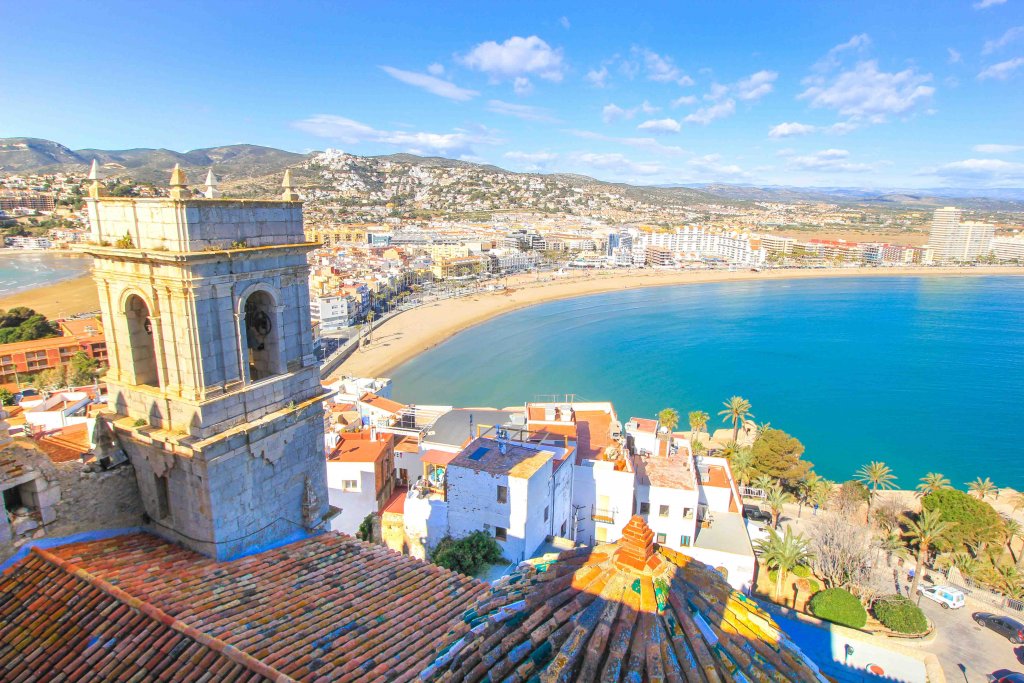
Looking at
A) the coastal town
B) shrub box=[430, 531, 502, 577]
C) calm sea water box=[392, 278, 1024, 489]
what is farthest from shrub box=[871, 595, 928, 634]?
calm sea water box=[392, 278, 1024, 489]

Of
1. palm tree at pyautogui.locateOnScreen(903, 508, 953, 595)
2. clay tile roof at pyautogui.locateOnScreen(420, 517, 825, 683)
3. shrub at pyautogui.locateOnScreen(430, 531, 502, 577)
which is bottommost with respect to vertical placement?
palm tree at pyautogui.locateOnScreen(903, 508, 953, 595)

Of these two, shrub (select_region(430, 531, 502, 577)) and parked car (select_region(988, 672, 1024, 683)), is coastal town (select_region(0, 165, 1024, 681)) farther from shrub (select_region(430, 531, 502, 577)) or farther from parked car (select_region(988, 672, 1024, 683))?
parked car (select_region(988, 672, 1024, 683))

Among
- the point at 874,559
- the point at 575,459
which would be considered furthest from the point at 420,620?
the point at 874,559

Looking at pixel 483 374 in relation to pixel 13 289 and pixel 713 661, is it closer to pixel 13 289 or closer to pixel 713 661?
pixel 713 661

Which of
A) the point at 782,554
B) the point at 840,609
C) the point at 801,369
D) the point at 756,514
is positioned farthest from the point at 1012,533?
the point at 801,369

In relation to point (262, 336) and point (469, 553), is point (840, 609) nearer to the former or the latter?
point (469, 553)
